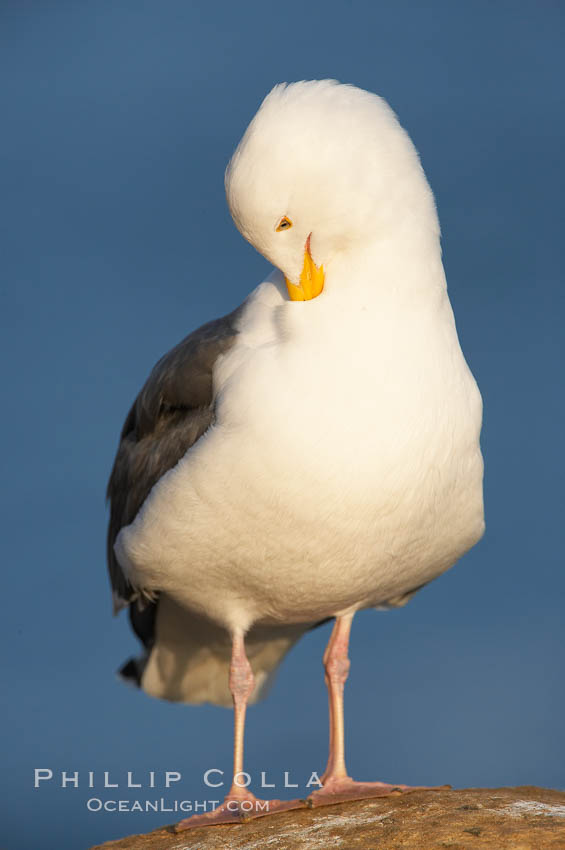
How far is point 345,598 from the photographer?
695 centimetres

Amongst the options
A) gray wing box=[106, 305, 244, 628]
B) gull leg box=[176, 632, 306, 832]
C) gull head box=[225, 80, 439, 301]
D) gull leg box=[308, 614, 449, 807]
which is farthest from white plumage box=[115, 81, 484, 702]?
gull leg box=[308, 614, 449, 807]

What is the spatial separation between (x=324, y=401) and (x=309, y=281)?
1.91 feet

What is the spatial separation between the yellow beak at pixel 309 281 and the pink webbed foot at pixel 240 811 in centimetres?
240

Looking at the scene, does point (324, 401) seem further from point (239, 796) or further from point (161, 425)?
point (239, 796)

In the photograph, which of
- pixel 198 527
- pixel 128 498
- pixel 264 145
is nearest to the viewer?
pixel 264 145

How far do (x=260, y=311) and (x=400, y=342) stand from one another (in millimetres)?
802

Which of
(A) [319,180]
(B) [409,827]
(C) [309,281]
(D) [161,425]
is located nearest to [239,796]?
(B) [409,827]

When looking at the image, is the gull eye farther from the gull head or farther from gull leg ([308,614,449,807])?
gull leg ([308,614,449,807])

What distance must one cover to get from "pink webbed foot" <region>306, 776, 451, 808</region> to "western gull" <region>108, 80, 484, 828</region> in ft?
0.05

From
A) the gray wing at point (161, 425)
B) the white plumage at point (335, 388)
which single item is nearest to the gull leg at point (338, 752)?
the white plumage at point (335, 388)

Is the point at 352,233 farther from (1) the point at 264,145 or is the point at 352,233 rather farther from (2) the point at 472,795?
(2) the point at 472,795

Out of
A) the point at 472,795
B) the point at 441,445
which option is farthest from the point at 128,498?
the point at 472,795

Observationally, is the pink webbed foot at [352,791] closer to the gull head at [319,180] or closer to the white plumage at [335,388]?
the white plumage at [335,388]

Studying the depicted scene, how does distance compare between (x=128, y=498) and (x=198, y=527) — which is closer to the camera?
(x=198, y=527)
